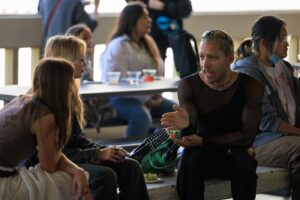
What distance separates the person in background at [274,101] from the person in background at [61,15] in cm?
299

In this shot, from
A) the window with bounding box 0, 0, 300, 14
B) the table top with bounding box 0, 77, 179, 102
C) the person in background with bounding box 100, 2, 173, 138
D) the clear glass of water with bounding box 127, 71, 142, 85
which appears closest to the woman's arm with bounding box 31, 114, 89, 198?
the table top with bounding box 0, 77, 179, 102

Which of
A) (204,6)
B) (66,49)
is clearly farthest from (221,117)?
(204,6)

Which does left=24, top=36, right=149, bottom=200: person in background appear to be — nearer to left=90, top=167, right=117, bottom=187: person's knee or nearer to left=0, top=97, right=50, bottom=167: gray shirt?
left=90, top=167, right=117, bottom=187: person's knee

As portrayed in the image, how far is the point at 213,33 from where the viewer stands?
4.41m

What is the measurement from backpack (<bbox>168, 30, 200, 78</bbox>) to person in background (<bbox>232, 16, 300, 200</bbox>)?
1.54m

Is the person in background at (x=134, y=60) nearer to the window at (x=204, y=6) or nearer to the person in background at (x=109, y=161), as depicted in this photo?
the window at (x=204, y=6)

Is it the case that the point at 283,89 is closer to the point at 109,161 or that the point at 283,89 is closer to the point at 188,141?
the point at 188,141

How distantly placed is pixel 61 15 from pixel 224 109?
3587 mm

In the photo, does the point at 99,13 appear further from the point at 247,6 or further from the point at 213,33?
the point at 213,33

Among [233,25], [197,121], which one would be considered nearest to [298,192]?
[197,121]

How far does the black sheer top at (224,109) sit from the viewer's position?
4434 mm

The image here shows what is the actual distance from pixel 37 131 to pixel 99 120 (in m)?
3.10

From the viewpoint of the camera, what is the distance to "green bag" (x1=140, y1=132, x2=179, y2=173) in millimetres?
4438

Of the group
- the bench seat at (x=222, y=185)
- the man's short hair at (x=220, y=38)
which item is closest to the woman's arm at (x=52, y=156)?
the bench seat at (x=222, y=185)
